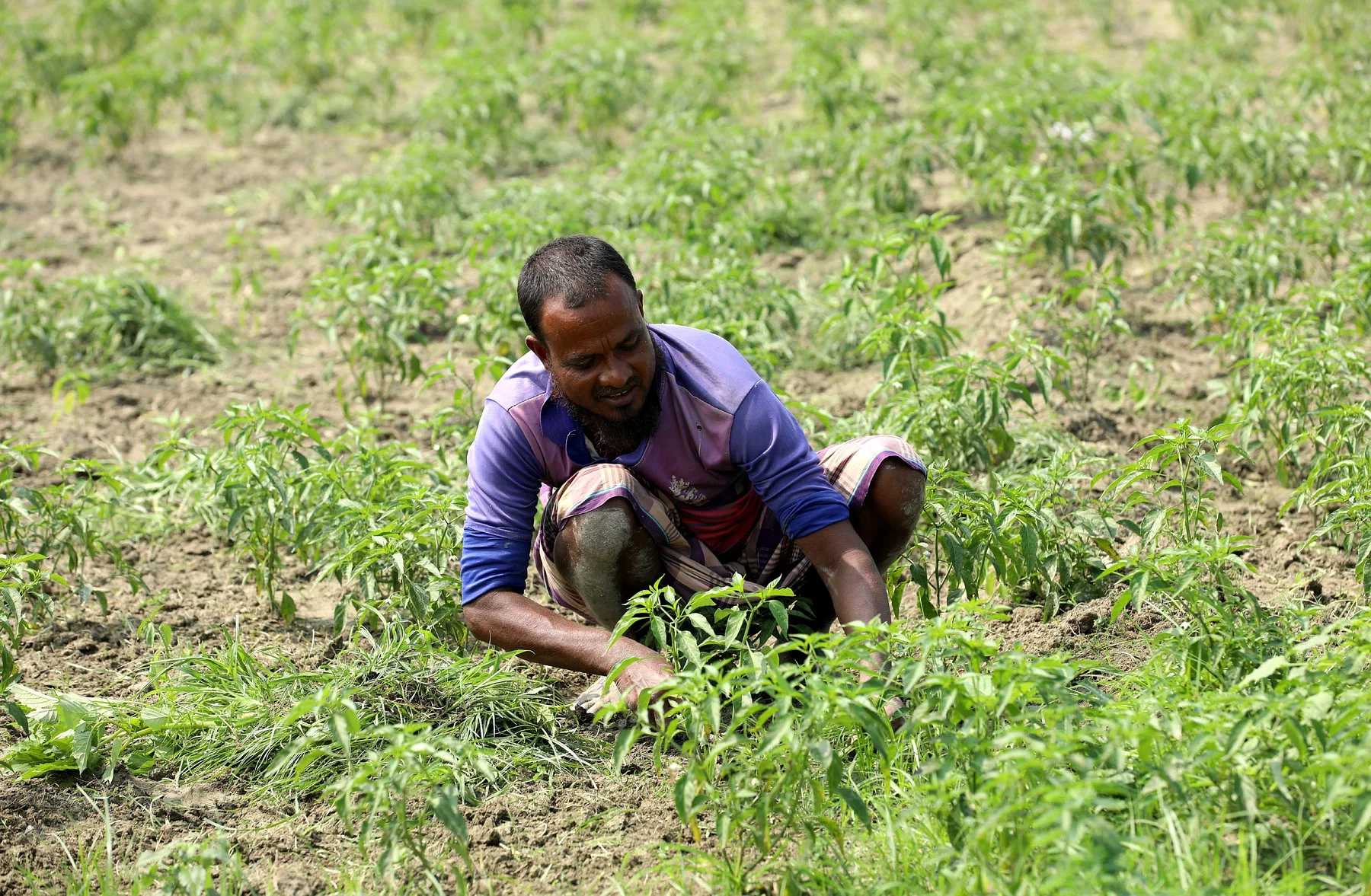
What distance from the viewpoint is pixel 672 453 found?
3.02 m

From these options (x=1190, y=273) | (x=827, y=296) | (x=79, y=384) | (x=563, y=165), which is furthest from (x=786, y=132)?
(x=79, y=384)

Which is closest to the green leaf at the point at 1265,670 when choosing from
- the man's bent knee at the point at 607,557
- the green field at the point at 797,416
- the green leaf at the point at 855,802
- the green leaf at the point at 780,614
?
the green field at the point at 797,416

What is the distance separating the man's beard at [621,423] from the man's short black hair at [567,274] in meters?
0.18

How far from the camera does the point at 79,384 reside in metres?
4.79

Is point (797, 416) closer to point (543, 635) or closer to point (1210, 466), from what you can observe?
point (1210, 466)

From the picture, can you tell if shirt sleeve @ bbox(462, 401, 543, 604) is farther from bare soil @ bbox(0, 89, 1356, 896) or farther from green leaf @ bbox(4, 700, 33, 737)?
green leaf @ bbox(4, 700, 33, 737)

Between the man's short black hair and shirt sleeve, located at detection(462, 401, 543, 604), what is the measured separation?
24 cm

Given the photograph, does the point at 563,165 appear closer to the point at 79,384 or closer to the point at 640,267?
the point at 640,267

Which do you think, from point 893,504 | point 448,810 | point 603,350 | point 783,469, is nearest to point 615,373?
point 603,350

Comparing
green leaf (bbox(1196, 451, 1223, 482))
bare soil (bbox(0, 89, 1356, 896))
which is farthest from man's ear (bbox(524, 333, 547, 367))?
green leaf (bbox(1196, 451, 1223, 482))

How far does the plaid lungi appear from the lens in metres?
2.96

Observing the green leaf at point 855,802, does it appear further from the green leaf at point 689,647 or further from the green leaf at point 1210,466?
the green leaf at point 1210,466

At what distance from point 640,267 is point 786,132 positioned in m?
2.24

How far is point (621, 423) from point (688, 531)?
34 cm
